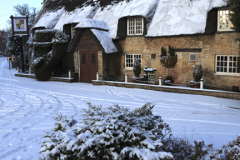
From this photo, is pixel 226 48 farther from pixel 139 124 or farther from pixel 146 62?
pixel 139 124

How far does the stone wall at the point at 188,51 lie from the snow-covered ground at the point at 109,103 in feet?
9.16

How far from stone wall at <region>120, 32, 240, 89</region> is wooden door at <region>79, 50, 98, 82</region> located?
7.59 ft

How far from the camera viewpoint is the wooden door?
56.6 feet

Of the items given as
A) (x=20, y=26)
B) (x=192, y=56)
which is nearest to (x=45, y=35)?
(x=20, y=26)

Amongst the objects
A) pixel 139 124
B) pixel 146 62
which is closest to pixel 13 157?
pixel 139 124

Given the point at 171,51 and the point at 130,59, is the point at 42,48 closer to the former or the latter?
the point at 130,59

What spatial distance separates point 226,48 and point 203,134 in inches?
347

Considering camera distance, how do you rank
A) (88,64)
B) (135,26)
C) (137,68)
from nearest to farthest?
(137,68)
(135,26)
(88,64)

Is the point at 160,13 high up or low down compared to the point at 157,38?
up

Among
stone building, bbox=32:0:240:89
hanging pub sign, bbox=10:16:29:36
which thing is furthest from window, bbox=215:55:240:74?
hanging pub sign, bbox=10:16:29:36

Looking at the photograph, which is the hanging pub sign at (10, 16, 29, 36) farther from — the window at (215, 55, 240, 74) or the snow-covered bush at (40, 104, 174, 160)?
the snow-covered bush at (40, 104, 174, 160)

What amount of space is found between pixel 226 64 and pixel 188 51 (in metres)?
2.51

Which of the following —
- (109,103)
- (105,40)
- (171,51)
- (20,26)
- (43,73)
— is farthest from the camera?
(20,26)

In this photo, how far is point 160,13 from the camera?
15883 millimetres
